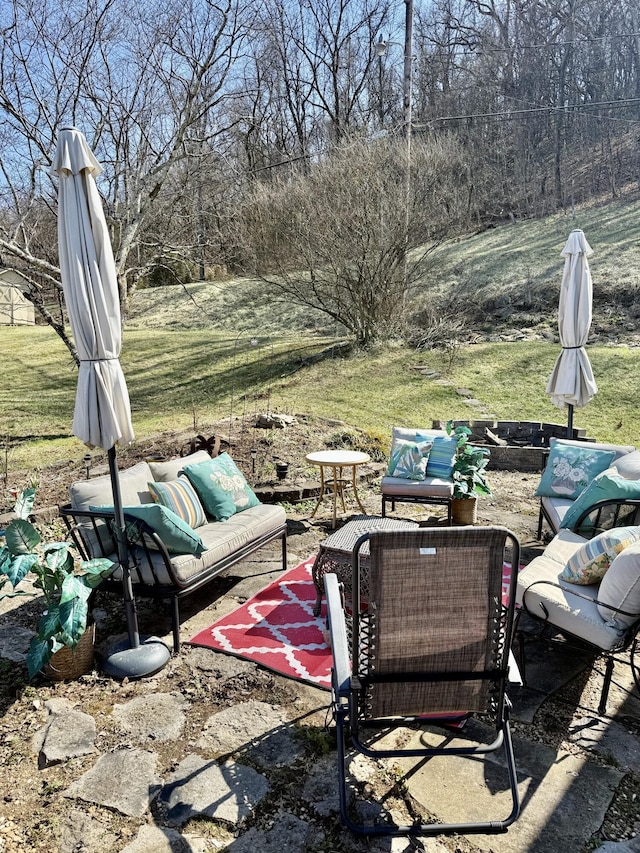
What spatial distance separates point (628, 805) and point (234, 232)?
40.3 feet

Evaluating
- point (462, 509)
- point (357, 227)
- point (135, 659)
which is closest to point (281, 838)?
point (135, 659)

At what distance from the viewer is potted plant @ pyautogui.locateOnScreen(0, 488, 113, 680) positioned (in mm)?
2889

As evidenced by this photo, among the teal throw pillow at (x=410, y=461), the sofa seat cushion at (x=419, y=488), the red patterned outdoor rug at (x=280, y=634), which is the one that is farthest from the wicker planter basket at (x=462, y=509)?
the red patterned outdoor rug at (x=280, y=634)

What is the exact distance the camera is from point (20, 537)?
9.84 feet

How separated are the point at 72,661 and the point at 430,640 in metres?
1.98

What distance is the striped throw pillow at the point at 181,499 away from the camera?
411cm

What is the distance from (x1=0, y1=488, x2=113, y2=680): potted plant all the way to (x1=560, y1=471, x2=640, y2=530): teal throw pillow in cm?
304

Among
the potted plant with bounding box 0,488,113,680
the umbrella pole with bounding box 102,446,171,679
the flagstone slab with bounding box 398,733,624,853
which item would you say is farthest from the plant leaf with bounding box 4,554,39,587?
the flagstone slab with bounding box 398,733,624,853

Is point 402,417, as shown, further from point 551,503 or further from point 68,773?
point 68,773

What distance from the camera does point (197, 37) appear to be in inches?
392

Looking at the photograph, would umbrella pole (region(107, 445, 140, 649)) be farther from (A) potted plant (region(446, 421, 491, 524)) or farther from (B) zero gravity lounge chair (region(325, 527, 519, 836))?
(A) potted plant (region(446, 421, 491, 524))

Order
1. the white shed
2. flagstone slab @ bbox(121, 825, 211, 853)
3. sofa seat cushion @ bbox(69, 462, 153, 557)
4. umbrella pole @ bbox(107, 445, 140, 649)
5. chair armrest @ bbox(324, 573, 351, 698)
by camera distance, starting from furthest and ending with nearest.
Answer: the white shed
sofa seat cushion @ bbox(69, 462, 153, 557)
umbrella pole @ bbox(107, 445, 140, 649)
chair armrest @ bbox(324, 573, 351, 698)
flagstone slab @ bbox(121, 825, 211, 853)

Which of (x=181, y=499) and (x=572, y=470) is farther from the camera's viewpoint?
(x=572, y=470)

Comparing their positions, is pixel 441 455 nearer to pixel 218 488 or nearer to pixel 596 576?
pixel 218 488
